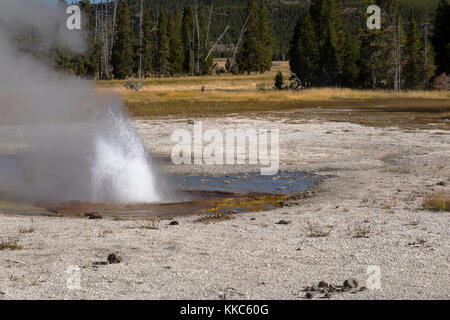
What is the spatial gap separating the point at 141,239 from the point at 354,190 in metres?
6.48

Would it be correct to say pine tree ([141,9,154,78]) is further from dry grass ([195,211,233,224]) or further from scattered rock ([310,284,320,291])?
scattered rock ([310,284,320,291])

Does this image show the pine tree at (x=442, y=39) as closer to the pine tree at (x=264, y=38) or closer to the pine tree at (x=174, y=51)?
the pine tree at (x=264, y=38)

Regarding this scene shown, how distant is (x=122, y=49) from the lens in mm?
90188

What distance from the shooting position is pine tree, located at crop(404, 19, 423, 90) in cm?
6406

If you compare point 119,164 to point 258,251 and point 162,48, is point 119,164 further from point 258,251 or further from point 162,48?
point 162,48

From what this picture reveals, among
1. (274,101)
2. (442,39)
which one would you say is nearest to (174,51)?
(442,39)

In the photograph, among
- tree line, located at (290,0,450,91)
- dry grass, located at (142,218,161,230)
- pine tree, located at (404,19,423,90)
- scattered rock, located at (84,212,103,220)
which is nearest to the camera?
dry grass, located at (142,218,161,230)

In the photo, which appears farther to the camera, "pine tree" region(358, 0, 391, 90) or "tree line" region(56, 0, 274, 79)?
"tree line" region(56, 0, 274, 79)

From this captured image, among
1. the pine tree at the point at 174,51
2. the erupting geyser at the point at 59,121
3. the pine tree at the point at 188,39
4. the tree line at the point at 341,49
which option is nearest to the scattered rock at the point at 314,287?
the erupting geyser at the point at 59,121

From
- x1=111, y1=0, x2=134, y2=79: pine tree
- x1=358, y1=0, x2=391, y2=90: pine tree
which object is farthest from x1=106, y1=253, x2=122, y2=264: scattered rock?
x1=111, y1=0, x2=134, y2=79: pine tree

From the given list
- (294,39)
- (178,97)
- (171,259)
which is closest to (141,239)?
(171,259)

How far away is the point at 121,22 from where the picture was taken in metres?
88.0

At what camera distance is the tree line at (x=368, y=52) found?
6438 centimetres
